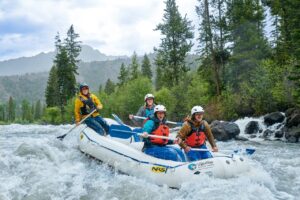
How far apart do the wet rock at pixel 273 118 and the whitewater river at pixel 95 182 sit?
11.6 m

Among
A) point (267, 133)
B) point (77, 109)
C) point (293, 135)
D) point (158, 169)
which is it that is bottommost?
point (267, 133)

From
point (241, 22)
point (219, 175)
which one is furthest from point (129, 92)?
point (219, 175)

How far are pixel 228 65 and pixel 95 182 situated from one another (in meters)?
28.8

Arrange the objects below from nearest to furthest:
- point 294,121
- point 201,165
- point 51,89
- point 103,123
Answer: point 201,165 < point 103,123 < point 294,121 < point 51,89

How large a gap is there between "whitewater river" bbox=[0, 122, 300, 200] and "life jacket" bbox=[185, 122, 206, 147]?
1.34 meters

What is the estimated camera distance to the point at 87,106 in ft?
43.2

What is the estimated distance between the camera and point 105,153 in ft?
36.9

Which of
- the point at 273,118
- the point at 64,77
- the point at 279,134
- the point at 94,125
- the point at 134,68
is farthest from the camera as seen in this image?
the point at 134,68

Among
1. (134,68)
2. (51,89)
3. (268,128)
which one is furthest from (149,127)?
(51,89)

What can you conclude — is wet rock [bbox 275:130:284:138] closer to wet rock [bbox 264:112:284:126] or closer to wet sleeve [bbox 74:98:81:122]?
wet rock [bbox 264:112:284:126]

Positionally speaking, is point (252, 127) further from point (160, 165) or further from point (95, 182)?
point (95, 182)

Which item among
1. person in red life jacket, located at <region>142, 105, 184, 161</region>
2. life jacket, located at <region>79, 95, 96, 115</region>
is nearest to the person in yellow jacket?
life jacket, located at <region>79, 95, 96, 115</region>

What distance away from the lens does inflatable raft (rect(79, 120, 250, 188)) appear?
347 inches

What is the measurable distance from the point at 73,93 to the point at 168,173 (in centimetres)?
4504
